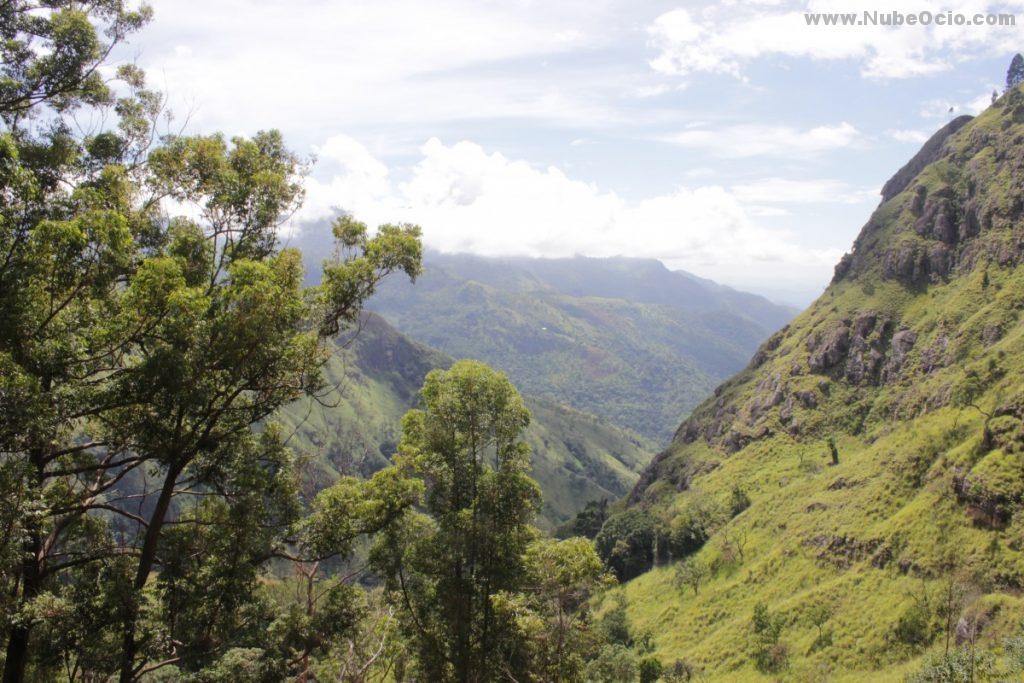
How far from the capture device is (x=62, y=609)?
1228cm

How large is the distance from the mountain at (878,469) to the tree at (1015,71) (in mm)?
23926

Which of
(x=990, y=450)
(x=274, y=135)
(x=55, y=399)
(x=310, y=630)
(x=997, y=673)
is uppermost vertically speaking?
(x=274, y=135)

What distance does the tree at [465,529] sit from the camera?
19547mm

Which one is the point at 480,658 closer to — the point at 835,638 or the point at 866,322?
the point at 835,638

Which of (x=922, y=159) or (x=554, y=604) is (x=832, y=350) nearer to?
(x=922, y=159)

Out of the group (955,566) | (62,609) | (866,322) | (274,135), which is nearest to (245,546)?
(62,609)

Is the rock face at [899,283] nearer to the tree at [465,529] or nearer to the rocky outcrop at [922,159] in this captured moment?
the rocky outcrop at [922,159]

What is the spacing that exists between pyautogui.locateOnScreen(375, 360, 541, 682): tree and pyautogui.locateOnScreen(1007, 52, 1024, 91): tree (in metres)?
221

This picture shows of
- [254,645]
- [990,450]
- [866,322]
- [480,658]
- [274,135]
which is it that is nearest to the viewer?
[254,645]

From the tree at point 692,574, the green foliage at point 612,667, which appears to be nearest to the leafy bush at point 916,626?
the green foliage at point 612,667

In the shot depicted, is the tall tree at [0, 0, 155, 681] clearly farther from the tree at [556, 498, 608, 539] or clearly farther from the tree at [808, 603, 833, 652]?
the tree at [556, 498, 608, 539]

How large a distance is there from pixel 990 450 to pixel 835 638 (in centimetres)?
2754

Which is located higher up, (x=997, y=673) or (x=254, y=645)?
(x=254, y=645)

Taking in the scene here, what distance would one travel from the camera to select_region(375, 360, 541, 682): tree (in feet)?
64.1
